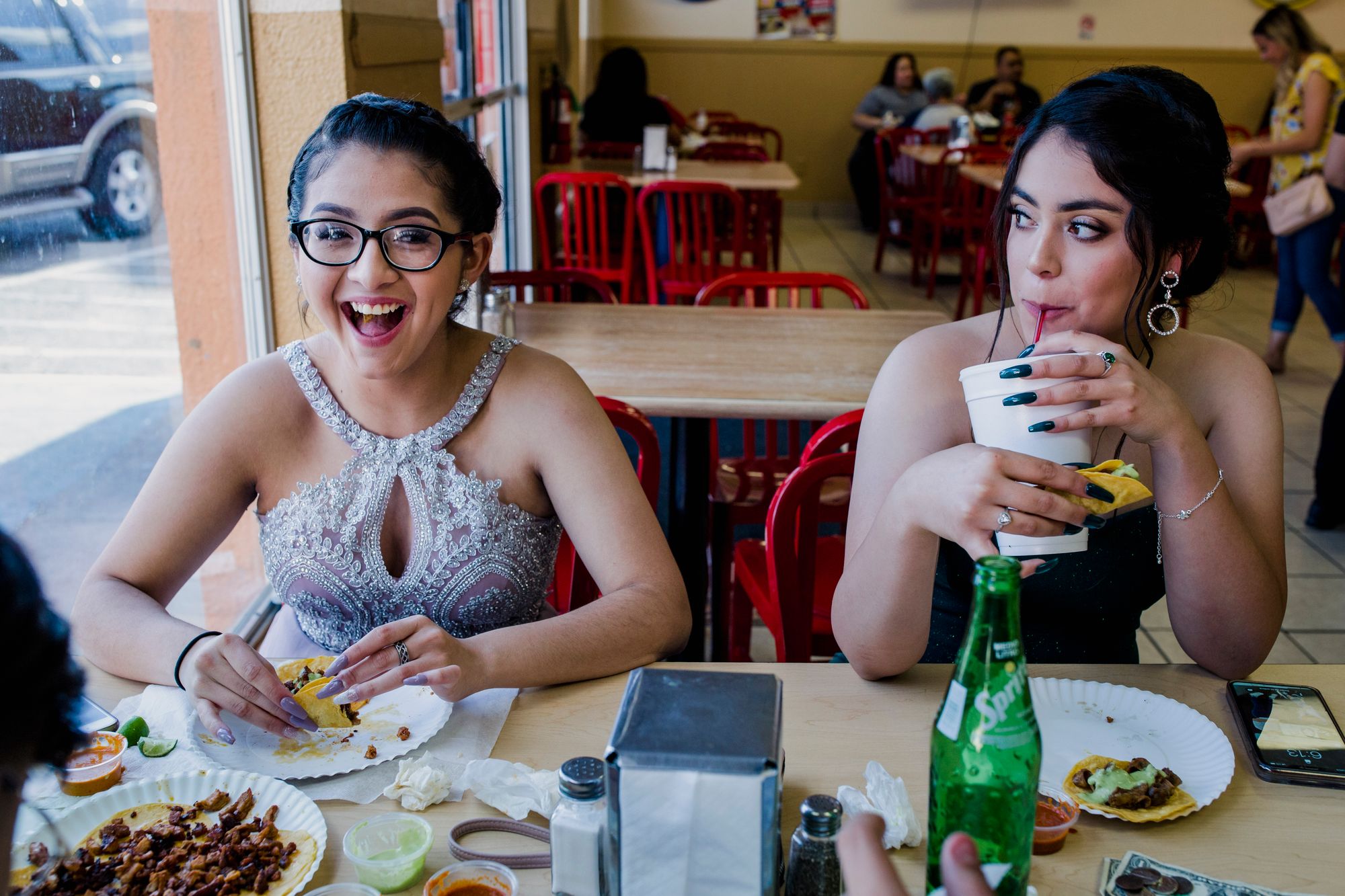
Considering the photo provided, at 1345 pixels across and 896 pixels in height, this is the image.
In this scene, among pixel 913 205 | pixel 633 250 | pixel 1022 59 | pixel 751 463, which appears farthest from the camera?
pixel 1022 59

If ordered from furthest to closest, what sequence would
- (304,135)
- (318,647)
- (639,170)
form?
(639,170), (304,135), (318,647)

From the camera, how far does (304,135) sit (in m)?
2.34

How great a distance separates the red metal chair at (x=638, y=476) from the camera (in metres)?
1.70

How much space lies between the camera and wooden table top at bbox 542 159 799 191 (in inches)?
209

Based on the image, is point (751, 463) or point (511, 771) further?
point (751, 463)

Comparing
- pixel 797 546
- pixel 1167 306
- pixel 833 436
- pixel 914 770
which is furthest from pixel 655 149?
pixel 914 770

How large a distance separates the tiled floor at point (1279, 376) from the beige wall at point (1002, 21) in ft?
5.63

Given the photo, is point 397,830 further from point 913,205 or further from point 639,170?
point 913,205

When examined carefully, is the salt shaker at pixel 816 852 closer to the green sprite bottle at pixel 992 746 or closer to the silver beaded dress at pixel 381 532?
the green sprite bottle at pixel 992 746

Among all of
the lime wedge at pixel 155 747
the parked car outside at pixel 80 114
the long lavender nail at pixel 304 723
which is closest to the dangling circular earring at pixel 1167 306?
the long lavender nail at pixel 304 723

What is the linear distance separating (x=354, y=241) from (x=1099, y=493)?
3.15 ft

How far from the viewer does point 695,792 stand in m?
0.76

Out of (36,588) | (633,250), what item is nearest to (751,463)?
(36,588)

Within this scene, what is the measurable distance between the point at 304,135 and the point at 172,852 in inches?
70.1
